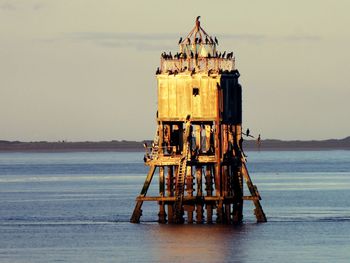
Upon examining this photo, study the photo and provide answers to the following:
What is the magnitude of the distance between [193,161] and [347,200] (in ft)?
107

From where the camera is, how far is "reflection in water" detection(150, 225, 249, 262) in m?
70.1

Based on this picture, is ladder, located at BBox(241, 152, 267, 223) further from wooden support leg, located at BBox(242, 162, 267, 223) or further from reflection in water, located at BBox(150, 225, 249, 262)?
reflection in water, located at BBox(150, 225, 249, 262)

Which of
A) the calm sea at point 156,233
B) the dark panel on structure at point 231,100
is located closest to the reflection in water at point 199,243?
the calm sea at point 156,233

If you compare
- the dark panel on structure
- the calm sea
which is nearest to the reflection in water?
the calm sea

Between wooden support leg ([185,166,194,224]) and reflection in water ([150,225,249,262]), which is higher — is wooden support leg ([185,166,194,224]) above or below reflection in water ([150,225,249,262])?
above

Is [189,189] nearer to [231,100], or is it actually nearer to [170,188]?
[170,188]

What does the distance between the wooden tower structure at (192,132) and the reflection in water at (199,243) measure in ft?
4.60

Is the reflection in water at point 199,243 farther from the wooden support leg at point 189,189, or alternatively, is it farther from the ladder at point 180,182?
the wooden support leg at point 189,189

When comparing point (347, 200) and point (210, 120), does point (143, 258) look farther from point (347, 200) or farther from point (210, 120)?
point (347, 200)

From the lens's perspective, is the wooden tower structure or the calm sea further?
the wooden tower structure

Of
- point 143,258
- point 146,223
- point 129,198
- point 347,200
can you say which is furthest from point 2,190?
point 143,258

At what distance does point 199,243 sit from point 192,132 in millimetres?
9592

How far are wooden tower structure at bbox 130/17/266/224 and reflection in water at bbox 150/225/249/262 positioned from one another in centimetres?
140

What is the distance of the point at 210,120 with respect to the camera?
82500mm
